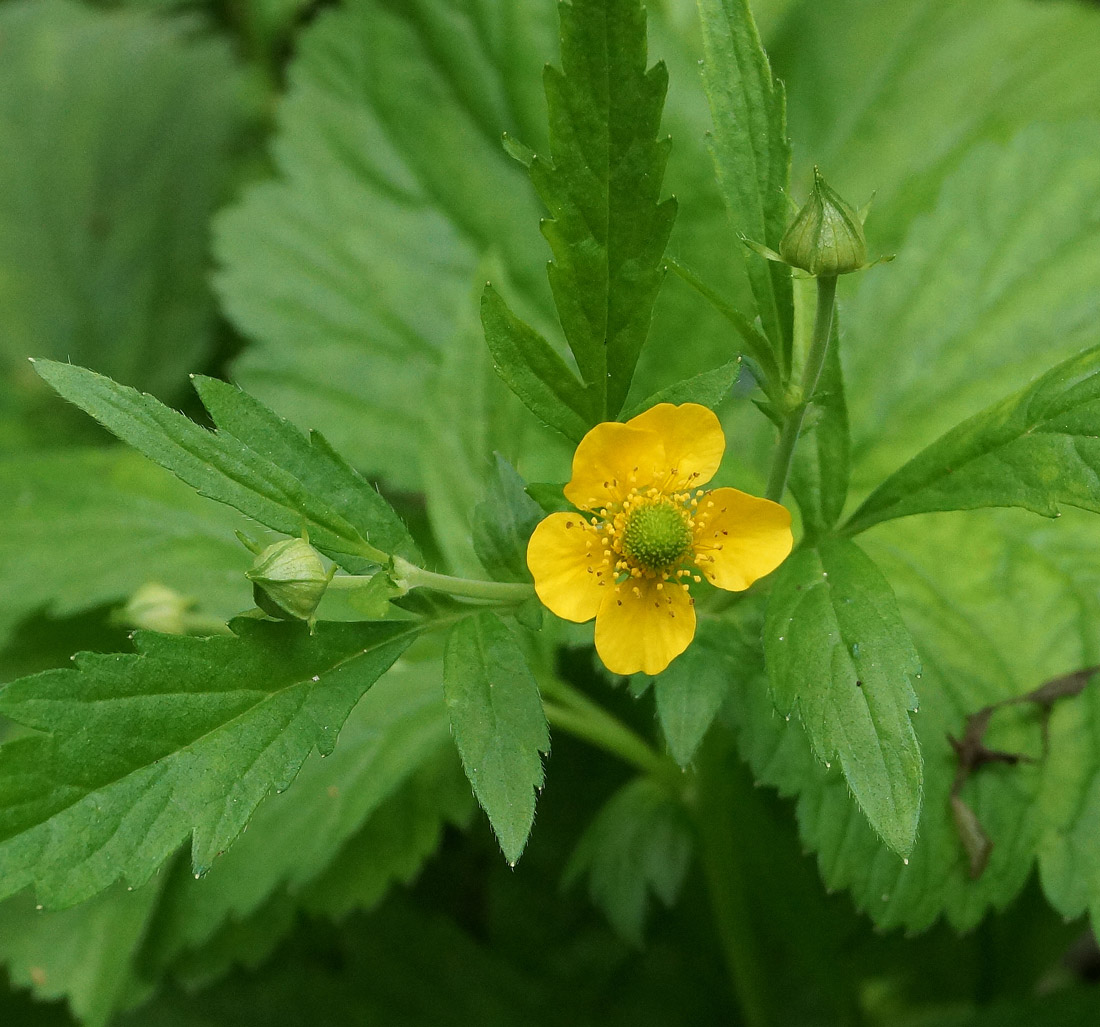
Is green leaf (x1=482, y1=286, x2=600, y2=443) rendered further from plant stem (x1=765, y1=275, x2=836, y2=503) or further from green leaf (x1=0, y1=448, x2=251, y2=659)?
green leaf (x1=0, y1=448, x2=251, y2=659)

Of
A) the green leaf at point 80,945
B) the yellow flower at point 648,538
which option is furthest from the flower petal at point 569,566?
the green leaf at point 80,945

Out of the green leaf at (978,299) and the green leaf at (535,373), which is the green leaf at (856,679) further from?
the green leaf at (978,299)

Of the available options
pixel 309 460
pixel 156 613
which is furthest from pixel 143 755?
pixel 156 613

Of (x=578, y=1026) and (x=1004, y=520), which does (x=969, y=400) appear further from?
(x=578, y=1026)

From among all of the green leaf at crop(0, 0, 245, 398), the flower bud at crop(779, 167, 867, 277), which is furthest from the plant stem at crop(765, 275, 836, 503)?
the green leaf at crop(0, 0, 245, 398)

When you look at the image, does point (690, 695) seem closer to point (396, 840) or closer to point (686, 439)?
point (686, 439)
